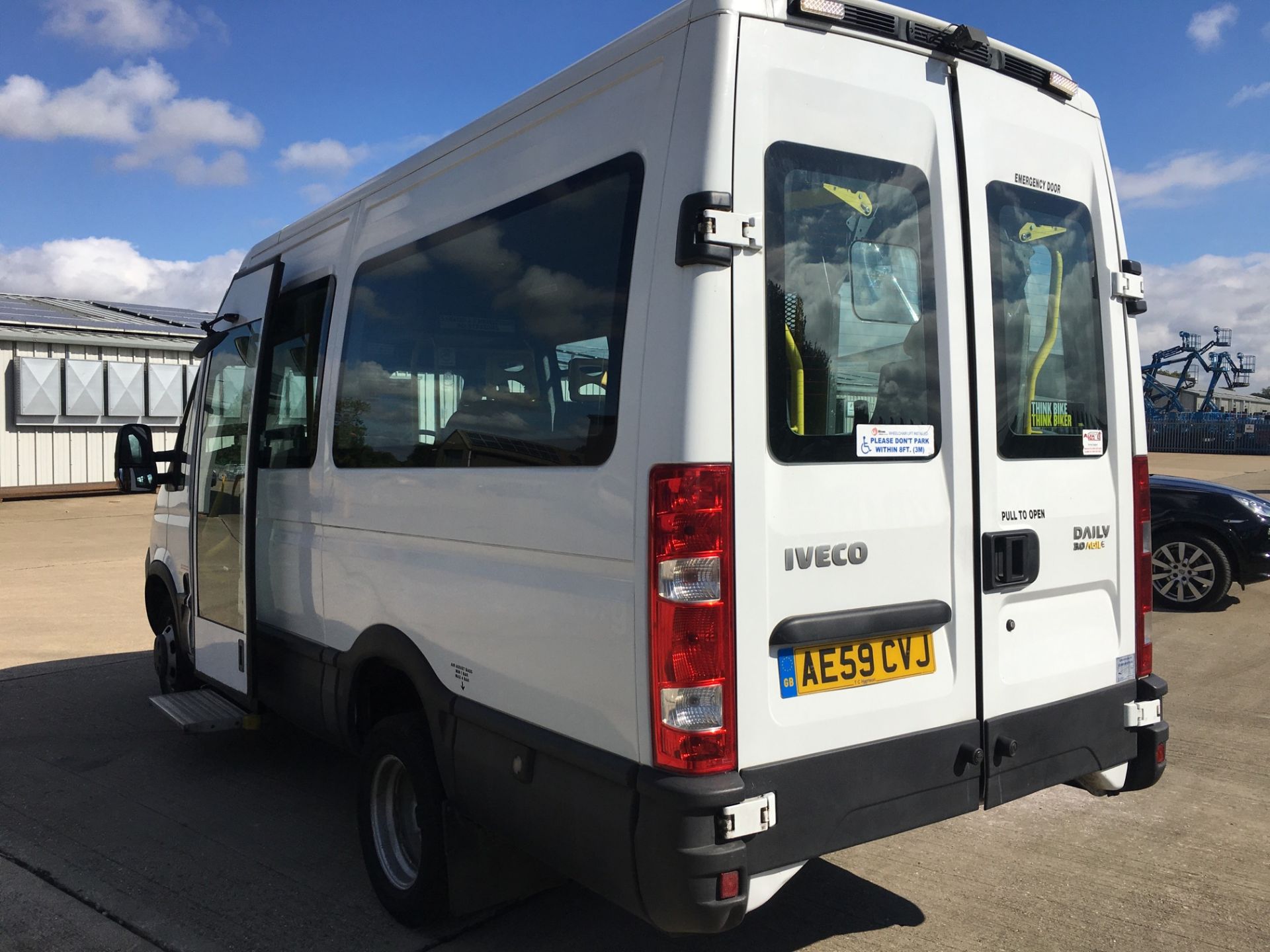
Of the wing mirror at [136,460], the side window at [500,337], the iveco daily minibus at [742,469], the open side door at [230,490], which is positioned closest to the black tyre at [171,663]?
the open side door at [230,490]

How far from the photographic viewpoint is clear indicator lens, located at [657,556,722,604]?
253cm

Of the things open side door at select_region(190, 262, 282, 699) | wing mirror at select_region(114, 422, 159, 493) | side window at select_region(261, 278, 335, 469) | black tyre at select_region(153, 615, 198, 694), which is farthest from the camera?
black tyre at select_region(153, 615, 198, 694)

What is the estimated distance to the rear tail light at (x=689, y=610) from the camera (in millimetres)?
2527

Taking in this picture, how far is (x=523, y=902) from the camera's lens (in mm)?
3789

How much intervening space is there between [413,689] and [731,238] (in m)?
2.14

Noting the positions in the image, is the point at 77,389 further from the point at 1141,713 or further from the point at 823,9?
the point at 1141,713

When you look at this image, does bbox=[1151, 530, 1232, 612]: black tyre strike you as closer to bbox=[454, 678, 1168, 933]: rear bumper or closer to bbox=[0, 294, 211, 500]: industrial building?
bbox=[454, 678, 1168, 933]: rear bumper

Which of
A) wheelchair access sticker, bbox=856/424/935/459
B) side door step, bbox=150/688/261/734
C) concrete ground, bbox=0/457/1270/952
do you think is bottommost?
concrete ground, bbox=0/457/1270/952

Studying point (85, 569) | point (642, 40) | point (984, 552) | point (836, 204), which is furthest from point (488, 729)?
point (85, 569)

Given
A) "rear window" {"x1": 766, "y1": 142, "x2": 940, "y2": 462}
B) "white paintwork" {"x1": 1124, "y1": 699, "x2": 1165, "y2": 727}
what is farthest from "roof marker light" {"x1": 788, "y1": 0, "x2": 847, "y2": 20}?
"white paintwork" {"x1": 1124, "y1": 699, "x2": 1165, "y2": 727}

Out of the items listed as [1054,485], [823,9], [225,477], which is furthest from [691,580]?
[225,477]

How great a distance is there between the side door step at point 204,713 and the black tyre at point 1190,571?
7.21 m

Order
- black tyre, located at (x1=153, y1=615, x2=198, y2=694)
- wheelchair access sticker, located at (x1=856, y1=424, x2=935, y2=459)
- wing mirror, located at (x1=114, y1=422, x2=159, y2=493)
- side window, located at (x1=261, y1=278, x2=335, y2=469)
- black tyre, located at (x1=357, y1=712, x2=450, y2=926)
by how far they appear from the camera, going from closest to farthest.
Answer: wheelchair access sticker, located at (x1=856, y1=424, x2=935, y2=459) → black tyre, located at (x1=357, y1=712, x2=450, y2=926) → side window, located at (x1=261, y1=278, x2=335, y2=469) → wing mirror, located at (x1=114, y1=422, x2=159, y2=493) → black tyre, located at (x1=153, y1=615, x2=198, y2=694)

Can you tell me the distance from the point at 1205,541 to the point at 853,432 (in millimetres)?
7330
